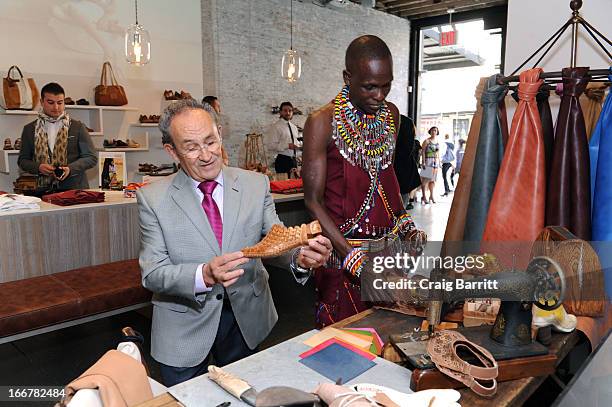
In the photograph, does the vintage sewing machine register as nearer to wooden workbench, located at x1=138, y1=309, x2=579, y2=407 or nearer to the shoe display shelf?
wooden workbench, located at x1=138, y1=309, x2=579, y2=407

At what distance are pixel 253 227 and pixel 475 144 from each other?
972 mm

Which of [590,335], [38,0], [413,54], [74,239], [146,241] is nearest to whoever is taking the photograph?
[590,335]

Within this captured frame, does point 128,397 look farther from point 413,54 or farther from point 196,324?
point 413,54

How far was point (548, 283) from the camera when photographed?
116cm

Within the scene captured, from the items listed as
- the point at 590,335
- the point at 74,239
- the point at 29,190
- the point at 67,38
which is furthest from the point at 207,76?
the point at 590,335

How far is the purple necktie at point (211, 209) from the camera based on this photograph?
1.85 m

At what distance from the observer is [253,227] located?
1909mm

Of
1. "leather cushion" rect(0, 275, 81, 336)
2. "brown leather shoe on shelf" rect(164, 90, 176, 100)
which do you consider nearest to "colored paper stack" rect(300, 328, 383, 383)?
"leather cushion" rect(0, 275, 81, 336)

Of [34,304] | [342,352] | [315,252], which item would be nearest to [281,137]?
[34,304]

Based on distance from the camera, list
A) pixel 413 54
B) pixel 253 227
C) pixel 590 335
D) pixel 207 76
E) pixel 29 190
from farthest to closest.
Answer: pixel 413 54 → pixel 207 76 → pixel 29 190 → pixel 253 227 → pixel 590 335

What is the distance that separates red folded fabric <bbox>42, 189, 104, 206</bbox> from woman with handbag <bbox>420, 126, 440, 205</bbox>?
873 centimetres

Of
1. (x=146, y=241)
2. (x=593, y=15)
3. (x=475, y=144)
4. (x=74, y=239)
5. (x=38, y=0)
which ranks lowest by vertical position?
(x=74, y=239)

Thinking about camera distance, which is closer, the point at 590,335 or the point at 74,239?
the point at 590,335

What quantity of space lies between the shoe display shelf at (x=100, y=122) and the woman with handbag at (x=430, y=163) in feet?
21.8
